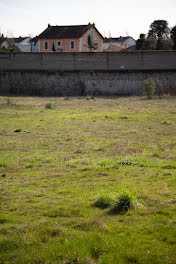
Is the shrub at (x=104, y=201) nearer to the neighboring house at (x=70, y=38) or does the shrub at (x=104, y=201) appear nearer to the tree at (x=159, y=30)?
the tree at (x=159, y=30)

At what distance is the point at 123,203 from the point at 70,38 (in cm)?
6254

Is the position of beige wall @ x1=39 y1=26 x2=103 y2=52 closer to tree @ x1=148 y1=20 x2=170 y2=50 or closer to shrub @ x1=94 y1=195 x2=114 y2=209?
tree @ x1=148 y1=20 x2=170 y2=50

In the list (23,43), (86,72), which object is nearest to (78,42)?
(23,43)

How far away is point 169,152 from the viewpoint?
38.6ft

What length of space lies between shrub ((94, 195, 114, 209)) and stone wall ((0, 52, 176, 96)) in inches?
1199

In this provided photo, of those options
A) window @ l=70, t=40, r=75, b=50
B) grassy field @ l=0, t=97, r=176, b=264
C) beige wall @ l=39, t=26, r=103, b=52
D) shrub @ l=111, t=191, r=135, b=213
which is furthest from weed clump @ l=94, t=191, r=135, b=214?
window @ l=70, t=40, r=75, b=50

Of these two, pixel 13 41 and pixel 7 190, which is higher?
pixel 13 41

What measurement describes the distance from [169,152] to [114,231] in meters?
6.50

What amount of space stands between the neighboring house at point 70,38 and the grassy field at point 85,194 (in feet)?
170

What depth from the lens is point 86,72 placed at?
3850 cm

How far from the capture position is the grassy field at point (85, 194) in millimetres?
5090

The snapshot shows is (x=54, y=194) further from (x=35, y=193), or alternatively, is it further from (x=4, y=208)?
(x=4, y=208)

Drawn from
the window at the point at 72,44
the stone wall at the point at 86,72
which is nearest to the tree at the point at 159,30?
the window at the point at 72,44

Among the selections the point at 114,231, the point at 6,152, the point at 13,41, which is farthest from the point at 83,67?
the point at 13,41
